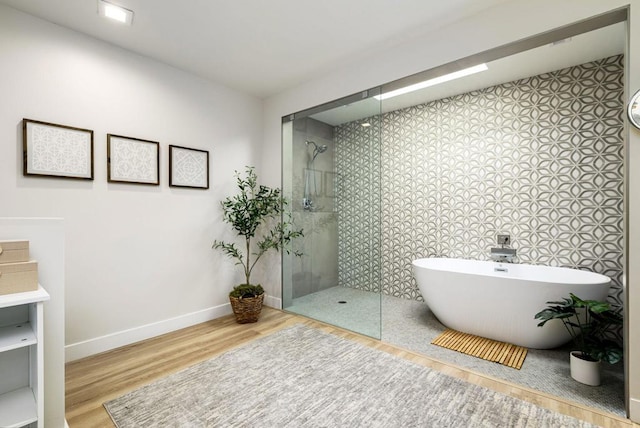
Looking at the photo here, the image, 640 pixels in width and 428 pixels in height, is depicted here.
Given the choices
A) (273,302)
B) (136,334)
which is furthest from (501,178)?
(136,334)

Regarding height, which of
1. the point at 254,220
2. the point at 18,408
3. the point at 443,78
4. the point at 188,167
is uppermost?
the point at 443,78

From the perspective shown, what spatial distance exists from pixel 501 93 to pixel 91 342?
482cm

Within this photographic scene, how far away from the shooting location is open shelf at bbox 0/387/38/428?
131 cm

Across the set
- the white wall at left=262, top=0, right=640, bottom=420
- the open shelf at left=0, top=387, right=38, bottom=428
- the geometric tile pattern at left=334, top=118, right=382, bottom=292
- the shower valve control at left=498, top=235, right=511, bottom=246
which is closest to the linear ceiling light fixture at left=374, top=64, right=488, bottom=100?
the white wall at left=262, top=0, right=640, bottom=420

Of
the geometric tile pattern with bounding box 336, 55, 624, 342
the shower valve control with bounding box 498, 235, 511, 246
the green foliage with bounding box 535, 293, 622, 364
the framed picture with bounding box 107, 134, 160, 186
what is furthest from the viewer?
the shower valve control with bounding box 498, 235, 511, 246

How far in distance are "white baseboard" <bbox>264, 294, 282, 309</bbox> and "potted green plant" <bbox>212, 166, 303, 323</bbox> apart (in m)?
0.32

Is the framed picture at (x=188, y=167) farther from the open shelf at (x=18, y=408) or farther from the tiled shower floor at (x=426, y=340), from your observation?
the open shelf at (x=18, y=408)

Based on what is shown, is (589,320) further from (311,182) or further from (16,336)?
(16,336)

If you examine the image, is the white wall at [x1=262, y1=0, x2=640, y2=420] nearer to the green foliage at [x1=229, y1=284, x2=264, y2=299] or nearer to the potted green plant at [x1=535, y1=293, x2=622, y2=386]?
the potted green plant at [x1=535, y1=293, x2=622, y2=386]

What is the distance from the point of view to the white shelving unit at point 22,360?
1.32 m

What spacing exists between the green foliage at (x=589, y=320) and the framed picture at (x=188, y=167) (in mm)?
3351

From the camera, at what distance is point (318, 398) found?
1.93m

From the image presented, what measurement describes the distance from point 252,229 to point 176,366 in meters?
1.60

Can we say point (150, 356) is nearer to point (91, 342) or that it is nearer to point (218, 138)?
point (91, 342)
